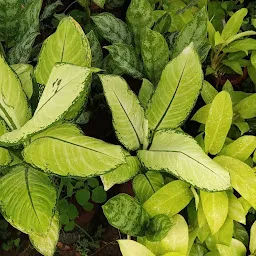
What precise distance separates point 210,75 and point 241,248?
597 millimetres

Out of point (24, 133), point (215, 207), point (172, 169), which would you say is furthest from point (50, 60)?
point (215, 207)

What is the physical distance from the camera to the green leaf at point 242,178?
105 centimetres

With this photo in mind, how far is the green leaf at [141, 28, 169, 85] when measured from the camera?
3.77 ft

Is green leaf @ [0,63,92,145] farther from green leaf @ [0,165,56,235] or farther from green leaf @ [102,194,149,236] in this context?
green leaf @ [102,194,149,236]

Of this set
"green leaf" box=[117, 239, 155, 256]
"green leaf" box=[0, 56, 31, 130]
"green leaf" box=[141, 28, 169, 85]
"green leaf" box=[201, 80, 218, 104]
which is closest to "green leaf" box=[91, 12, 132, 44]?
"green leaf" box=[141, 28, 169, 85]

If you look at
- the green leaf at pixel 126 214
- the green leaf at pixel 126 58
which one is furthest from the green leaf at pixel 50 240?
the green leaf at pixel 126 58

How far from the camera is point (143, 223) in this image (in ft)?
3.44

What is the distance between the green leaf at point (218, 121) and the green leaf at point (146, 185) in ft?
0.47

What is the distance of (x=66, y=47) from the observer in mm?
978

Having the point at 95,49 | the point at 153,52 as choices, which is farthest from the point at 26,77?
the point at 153,52

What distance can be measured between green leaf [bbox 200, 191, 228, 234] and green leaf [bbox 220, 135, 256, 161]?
12cm

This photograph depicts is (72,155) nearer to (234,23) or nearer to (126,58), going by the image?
(126,58)

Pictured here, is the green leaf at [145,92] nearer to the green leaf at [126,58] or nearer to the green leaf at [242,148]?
the green leaf at [126,58]

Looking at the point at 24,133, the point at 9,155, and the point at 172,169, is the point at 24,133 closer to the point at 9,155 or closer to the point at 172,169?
the point at 9,155
